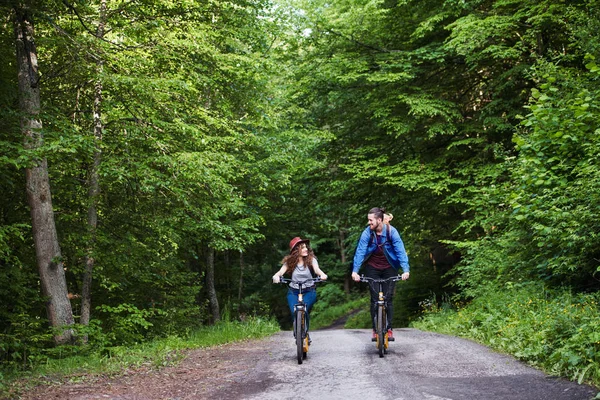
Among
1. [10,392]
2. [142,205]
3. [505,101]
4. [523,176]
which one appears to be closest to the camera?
[10,392]

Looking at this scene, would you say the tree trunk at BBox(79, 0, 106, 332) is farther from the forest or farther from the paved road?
the paved road

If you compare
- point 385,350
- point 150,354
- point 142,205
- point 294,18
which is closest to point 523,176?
point 385,350

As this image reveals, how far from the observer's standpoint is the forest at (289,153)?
378 inches

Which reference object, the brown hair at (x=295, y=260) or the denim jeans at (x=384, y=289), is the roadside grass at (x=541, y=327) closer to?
the denim jeans at (x=384, y=289)

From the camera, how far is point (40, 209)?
1045 centimetres

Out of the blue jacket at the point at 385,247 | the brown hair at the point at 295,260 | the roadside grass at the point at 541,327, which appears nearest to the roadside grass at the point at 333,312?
the roadside grass at the point at 541,327

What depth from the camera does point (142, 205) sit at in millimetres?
13266

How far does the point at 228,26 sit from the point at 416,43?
7143mm

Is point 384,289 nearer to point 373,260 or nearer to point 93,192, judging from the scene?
point 373,260

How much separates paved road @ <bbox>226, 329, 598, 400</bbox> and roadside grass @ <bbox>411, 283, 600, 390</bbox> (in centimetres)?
21

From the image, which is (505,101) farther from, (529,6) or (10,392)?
(10,392)

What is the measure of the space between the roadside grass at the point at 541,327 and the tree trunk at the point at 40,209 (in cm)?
780

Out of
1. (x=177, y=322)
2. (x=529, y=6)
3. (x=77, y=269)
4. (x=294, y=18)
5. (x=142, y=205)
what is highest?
(x=294, y=18)

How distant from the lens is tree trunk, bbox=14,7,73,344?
34.0 ft
